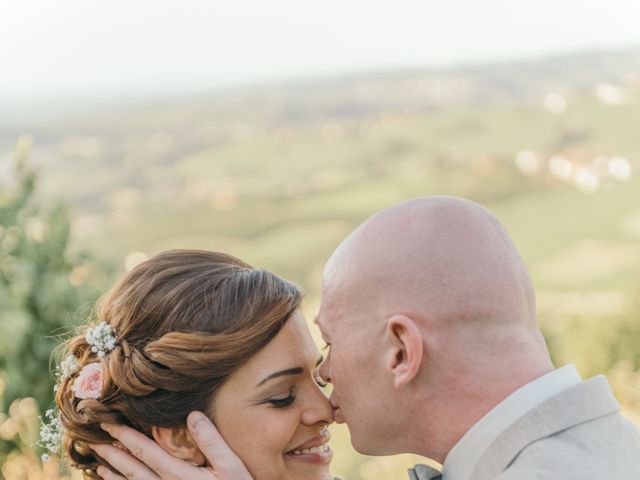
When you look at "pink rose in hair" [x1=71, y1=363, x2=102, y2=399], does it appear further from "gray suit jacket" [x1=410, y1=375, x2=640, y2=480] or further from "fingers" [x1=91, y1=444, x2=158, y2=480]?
"gray suit jacket" [x1=410, y1=375, x2=640, y2=480]

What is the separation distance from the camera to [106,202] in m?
12.0

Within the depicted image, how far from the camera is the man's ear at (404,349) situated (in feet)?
7.38

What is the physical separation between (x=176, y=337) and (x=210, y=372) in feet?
0.50

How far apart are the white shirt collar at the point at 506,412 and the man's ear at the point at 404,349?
0.66ft

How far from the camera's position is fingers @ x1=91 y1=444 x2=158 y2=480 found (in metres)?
2.86

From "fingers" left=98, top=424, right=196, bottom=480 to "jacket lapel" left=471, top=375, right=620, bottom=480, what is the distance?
3.41 ft

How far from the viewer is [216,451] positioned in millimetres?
2828

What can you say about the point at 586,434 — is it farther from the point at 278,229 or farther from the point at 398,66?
the point at 398,66

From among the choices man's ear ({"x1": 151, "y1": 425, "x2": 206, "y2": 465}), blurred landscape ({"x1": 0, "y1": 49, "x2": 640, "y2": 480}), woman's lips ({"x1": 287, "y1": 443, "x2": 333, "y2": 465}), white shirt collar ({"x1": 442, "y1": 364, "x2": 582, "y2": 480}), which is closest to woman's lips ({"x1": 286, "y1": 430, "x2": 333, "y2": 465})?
woman's lips ({"x1": 287, "y1": 443, "x2": 333, "y2": 465})

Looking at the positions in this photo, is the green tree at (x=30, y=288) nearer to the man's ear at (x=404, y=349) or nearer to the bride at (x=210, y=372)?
the bride at (x=210, y=372)

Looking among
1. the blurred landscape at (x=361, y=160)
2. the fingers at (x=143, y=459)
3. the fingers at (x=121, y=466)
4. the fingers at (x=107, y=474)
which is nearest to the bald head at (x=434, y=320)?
the fingers at (x=143, y=459)

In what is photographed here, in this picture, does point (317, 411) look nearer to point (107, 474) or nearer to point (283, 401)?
Result: point (283, 401)

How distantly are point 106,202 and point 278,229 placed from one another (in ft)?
7.30

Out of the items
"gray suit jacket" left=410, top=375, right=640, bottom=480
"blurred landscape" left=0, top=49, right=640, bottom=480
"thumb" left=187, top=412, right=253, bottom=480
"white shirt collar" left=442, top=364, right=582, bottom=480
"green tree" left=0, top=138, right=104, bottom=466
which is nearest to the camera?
"gray suit jacket" left=410, top=375, right=640, bottom=480
